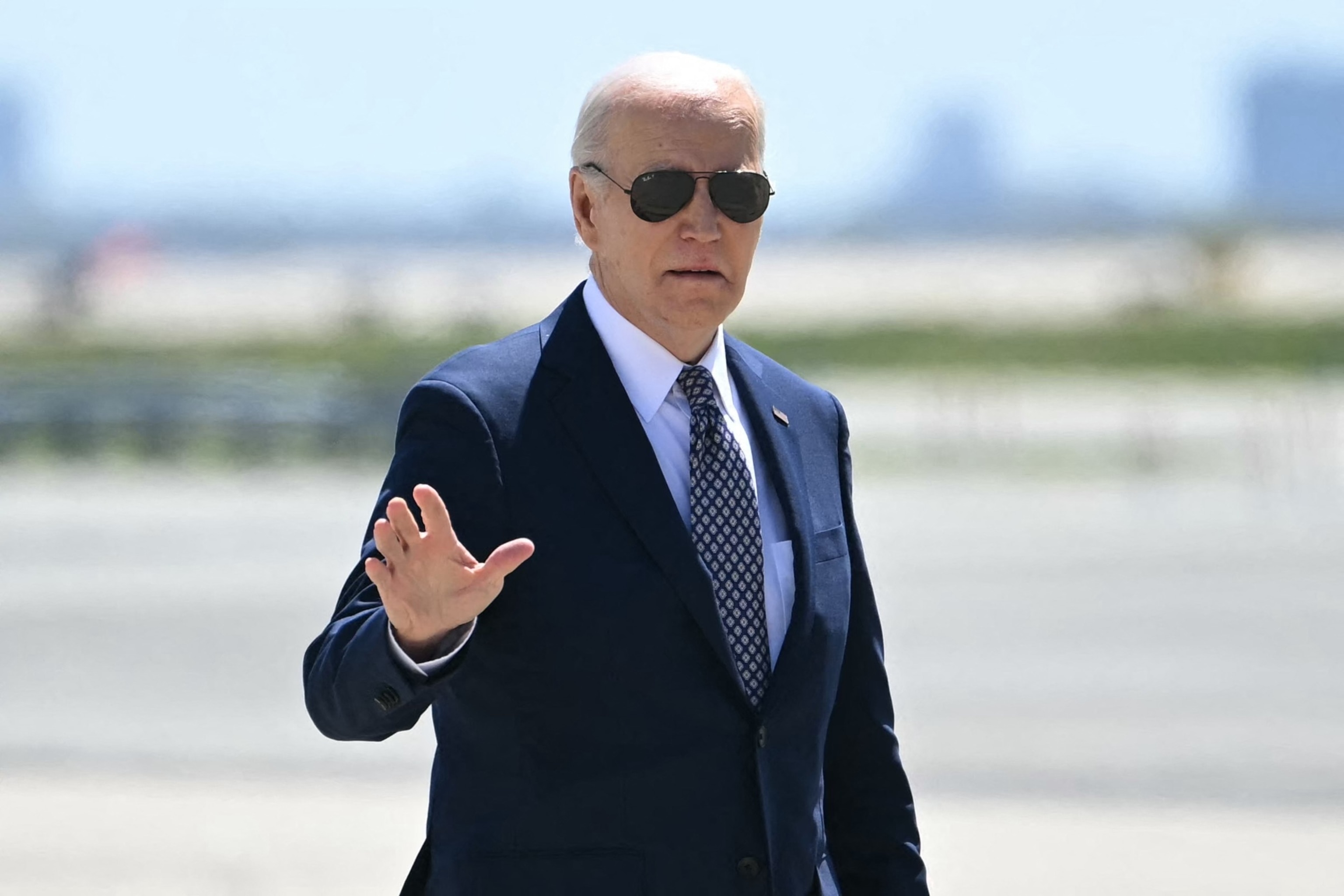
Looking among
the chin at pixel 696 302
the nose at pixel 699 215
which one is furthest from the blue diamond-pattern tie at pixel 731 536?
the nose at pixel 699 215

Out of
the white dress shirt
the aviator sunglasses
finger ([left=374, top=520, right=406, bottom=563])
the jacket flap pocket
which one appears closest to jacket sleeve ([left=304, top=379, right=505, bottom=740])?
finger ([left=374, top=520, right=406, bottom=563])

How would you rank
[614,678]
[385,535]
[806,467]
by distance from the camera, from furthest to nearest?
[806,467], [614,678], [385,535]

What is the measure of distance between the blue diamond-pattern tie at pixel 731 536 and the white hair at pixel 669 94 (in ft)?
1.21

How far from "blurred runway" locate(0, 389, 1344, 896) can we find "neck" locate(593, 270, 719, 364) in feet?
12.8

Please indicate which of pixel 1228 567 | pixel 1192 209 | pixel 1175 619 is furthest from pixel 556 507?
pixel 1192 209

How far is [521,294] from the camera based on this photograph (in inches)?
3351

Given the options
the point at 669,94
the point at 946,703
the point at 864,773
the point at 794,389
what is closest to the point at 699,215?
the point at 669,94

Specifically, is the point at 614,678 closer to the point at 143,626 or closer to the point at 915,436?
the point at 143,626

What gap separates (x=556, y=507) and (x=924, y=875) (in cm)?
80

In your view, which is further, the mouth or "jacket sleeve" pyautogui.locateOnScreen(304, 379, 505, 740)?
the mouth

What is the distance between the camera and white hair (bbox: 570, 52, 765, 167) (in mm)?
2516

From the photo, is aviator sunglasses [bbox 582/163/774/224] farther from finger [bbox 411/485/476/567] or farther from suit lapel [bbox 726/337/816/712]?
finger [bbox 411/485/476/567]

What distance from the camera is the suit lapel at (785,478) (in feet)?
8.13

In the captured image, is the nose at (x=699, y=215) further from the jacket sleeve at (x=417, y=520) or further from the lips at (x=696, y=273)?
the jacket sleeve at (x=417, y=520)
